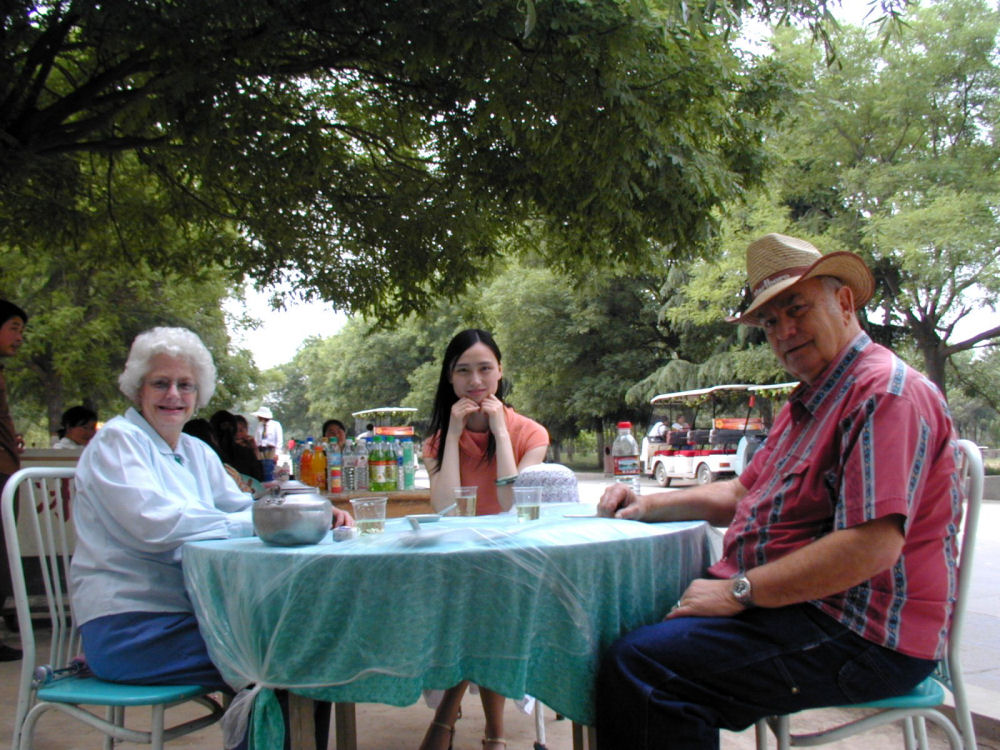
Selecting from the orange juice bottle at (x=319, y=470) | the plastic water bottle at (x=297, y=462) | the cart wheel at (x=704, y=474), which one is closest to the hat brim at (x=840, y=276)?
the orange juice bottle at (x=319, y=470)

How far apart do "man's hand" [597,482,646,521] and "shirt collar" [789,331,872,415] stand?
620 mm

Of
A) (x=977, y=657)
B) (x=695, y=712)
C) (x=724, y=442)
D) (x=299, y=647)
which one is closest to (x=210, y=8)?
(x=299, y=647)

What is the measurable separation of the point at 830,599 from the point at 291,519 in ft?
4.25

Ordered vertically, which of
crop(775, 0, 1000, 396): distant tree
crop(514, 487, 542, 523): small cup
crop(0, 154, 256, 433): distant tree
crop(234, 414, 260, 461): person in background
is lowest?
crop(514, 487, 542, 523): small cup

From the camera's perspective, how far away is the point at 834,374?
84.6 inches

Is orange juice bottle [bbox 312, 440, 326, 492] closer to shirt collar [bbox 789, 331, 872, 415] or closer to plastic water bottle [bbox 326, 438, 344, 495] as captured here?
plastic water bottle [bbox 326, 438, 344, 495]

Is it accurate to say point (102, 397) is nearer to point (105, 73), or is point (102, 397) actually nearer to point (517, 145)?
point (105, 73)

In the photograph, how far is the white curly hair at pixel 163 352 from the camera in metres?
2.79

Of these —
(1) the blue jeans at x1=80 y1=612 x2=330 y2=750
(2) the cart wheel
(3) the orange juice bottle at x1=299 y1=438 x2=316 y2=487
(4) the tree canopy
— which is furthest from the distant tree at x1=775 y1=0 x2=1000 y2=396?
(1) the blue jeans at x1=80 y1=612 x2=330 y2=750

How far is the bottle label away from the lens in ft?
10.2

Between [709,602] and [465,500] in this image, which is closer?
[709,602]

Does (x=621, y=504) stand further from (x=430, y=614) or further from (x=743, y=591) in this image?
(x=430, y=614)

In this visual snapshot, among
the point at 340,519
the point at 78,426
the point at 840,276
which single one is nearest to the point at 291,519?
the point at 340,519

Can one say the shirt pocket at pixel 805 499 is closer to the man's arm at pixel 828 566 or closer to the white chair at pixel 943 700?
the man's arm at pixel 828 566
